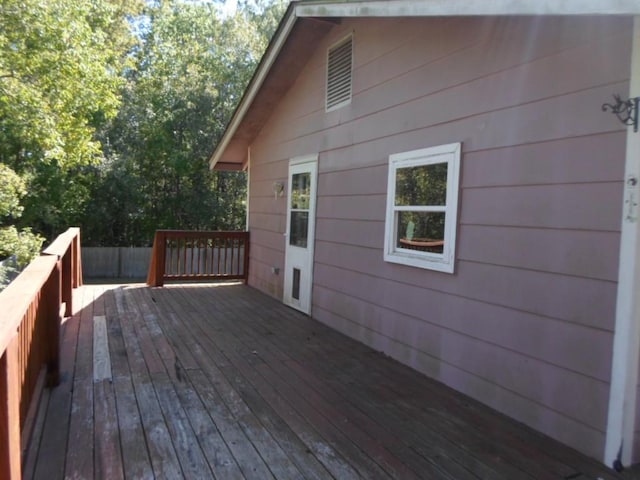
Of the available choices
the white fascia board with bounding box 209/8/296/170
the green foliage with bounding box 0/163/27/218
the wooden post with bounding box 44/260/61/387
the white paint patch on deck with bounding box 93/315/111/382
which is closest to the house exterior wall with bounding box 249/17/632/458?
the white fascia board with bounding box 209/8/296/170

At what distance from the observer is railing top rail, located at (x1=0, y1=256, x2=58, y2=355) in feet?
4.75

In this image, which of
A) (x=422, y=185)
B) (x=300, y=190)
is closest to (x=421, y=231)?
(x=422, y=185)

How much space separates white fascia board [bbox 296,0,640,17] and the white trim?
42 centimetres

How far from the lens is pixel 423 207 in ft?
11.9

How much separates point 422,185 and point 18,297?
2.76m

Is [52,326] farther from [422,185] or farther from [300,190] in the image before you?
[300,190]

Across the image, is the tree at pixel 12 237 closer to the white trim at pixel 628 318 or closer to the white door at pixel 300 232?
the white door at pixel 300 232

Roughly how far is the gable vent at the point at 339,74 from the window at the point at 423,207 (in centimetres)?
129

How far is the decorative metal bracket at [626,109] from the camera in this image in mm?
2211

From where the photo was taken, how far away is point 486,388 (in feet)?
10.0

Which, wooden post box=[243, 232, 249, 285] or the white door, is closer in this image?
the white door


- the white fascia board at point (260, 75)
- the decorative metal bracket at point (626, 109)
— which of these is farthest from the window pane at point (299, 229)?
the decorative metal bracket at point (626, 109)

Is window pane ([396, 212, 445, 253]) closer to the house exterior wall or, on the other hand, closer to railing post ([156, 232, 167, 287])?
the house exterior wall

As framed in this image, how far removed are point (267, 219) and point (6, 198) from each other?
16.7ft
